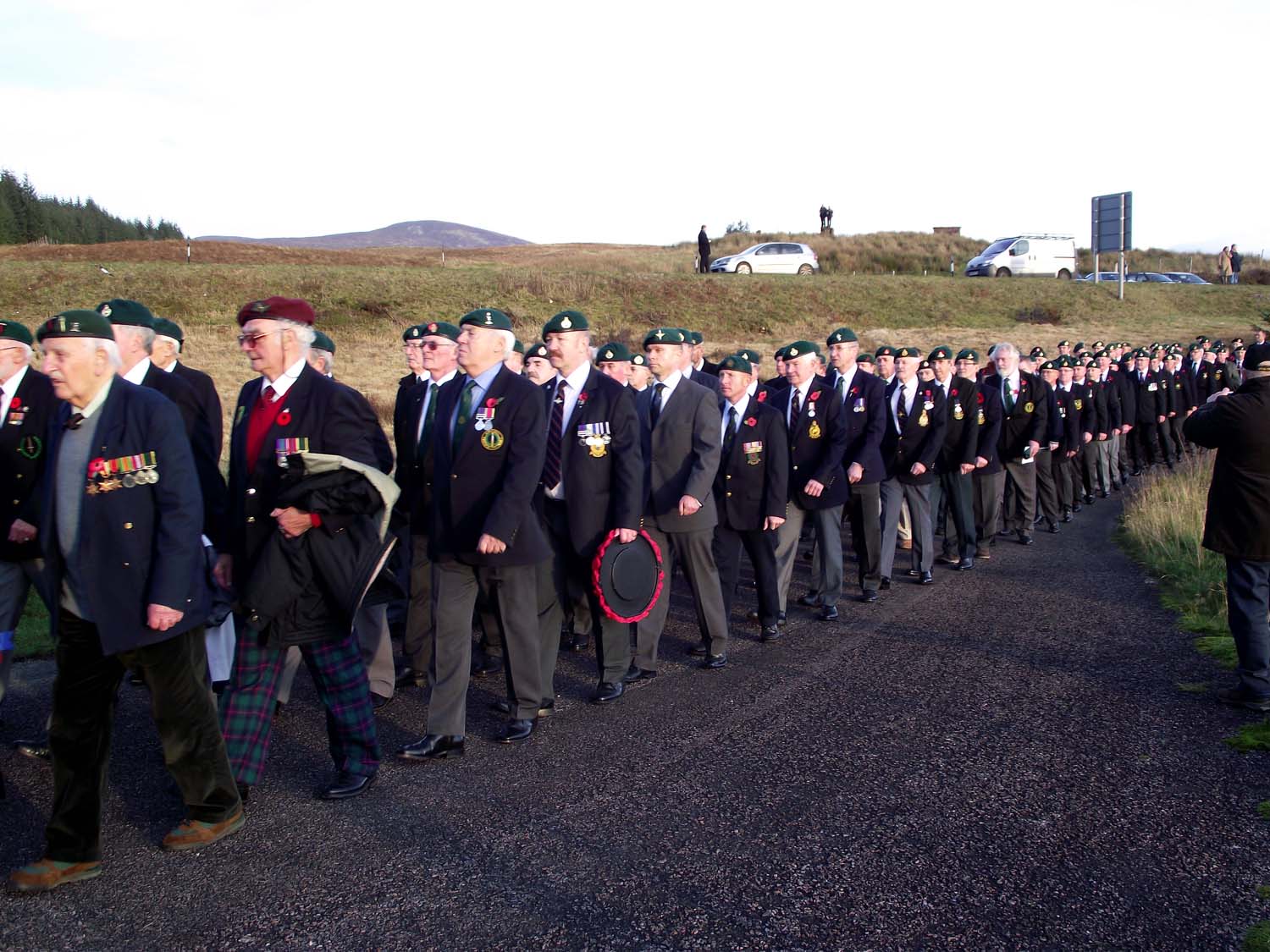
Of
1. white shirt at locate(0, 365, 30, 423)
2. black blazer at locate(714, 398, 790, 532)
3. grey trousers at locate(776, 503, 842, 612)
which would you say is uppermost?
white shirt at locate(0, 365, 30, 423)

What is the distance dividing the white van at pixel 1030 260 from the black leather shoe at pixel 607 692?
4270cm

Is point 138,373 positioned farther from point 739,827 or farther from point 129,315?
point 739,827

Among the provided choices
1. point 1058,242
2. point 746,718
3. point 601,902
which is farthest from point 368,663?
point 1058,242

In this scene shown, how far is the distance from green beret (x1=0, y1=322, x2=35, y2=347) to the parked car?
39.4 meters

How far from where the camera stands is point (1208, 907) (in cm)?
375

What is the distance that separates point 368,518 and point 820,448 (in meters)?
4.81

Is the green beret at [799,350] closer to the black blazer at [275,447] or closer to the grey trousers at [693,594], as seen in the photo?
the grey trousers at [693,594]

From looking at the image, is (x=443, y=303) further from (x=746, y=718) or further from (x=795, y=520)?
(x=746, y=718)

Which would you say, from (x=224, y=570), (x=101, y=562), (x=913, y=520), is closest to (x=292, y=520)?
(x=224, y=570)

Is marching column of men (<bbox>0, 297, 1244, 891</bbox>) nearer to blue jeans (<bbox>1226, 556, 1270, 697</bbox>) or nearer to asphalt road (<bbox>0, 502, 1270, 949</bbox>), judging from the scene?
asphalt road (<bbox>0, 502, 1270, 949</bbox>)

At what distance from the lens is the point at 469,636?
213 inches

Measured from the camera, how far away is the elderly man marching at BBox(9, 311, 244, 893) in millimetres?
4012

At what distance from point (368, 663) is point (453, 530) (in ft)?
4.77

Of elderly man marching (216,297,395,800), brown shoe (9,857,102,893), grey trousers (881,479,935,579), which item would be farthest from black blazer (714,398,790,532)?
brown shoe (9,857,102,893)
